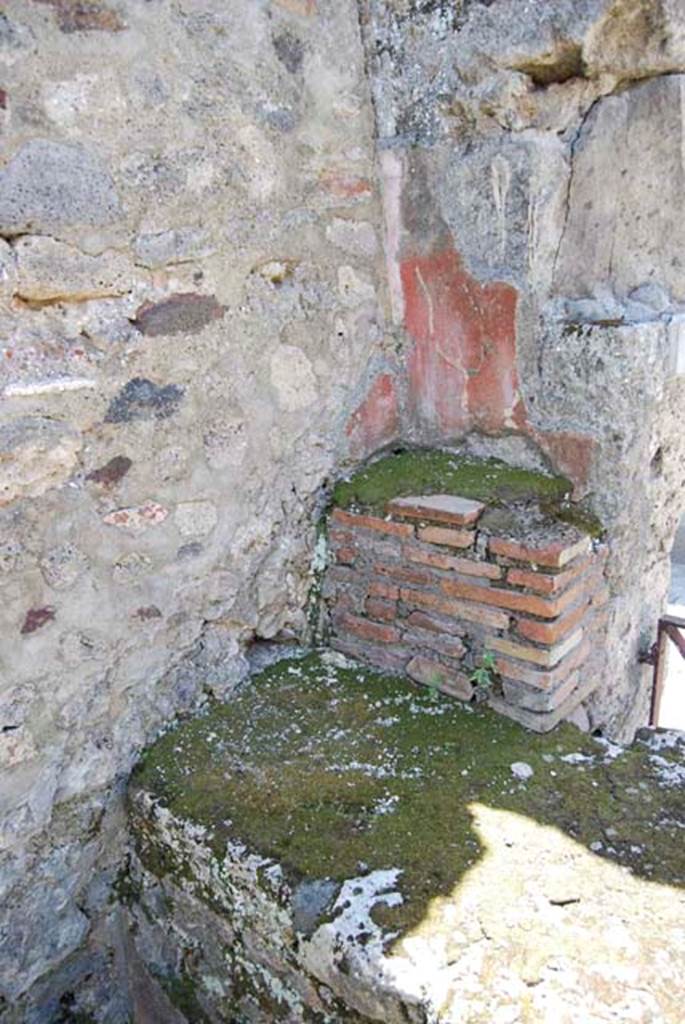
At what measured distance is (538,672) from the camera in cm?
187

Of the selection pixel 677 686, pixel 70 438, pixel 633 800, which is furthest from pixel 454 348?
pixel 677 686

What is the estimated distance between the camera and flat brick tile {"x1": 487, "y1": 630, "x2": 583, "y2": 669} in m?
1.86

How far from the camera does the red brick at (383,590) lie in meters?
2.10

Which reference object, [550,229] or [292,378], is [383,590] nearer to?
[292,378]

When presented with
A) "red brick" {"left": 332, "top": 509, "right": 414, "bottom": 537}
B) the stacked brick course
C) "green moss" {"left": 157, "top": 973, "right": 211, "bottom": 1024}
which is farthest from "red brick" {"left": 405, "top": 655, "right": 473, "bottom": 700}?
"green moss" {"left": 157, "top": 973, "right": 211, "bottom": 1024}

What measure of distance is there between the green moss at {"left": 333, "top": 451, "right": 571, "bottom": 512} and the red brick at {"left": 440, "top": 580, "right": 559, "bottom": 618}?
24cm

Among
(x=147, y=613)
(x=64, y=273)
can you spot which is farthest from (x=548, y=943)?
(x=64, y=273)

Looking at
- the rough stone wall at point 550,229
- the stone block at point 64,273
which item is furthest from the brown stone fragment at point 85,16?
the rough stone wall at point 550,229

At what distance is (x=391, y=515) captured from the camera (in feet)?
6.89

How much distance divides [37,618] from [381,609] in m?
0.86

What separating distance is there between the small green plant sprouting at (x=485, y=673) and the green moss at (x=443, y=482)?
1.27 ft

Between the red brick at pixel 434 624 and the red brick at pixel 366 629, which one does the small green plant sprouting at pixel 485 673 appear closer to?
the red brick at pixel 434 624

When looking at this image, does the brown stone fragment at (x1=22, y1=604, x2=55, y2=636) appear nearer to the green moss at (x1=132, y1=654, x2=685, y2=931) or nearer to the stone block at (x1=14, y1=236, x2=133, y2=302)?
the green moss at (x1=132, y1=654, x2=685, y2=931)

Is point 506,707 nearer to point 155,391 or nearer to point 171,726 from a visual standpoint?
point 171,726
